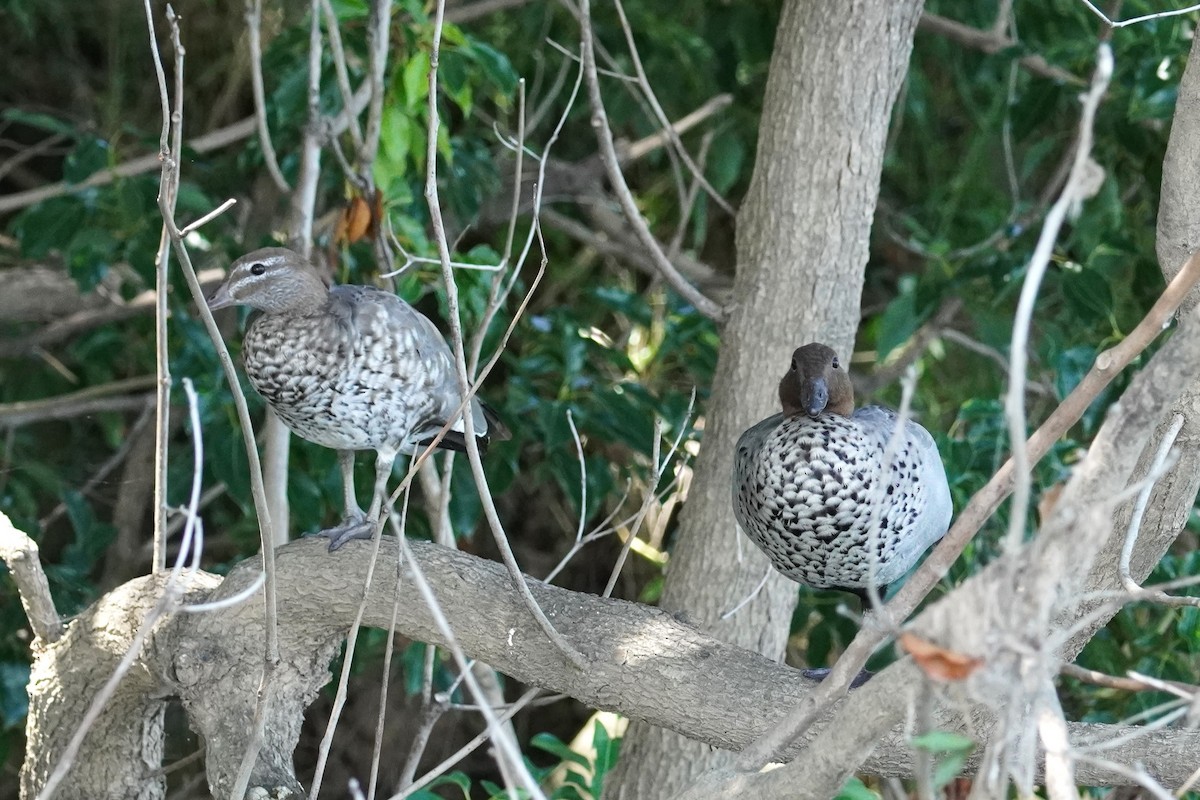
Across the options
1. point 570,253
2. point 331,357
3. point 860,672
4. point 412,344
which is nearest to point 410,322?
point 412,344

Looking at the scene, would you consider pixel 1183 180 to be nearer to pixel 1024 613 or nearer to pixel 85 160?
pixel 1024 613

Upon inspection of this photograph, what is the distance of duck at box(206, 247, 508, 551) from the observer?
203cm

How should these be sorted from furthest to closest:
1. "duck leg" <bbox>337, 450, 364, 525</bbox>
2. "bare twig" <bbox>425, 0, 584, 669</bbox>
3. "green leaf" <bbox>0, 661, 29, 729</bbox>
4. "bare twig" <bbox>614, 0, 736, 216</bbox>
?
"green leaf" <bbox>0, 661, 29, 729</bbox>
"bare twig" <bbox>614, 0, 736, 216</bbox>
"duck leg" <bbox>337, 450, 364, 525</bbox>
"bare twig" <bbox>425, 0, 584, 669</bbox>

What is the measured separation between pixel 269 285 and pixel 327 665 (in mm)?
608

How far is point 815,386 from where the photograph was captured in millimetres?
1970

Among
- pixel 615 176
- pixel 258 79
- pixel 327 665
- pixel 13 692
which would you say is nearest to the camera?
pixel 327 665

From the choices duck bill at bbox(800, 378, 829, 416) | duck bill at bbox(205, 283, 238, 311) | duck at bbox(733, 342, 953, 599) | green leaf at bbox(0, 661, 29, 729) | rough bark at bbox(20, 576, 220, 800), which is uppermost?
duck bill at bbox(205, 283, 238, 311)

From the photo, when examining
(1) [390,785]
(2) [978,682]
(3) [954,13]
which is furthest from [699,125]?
(2) [978,682]

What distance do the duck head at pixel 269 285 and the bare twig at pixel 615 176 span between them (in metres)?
0.59

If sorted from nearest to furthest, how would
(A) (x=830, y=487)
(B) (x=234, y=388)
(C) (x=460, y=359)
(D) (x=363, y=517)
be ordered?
(B) (x=234, y=388) < (C) (x=460, y=359) < (A) (x=830, y=487) < (D) (x=363, y=517)

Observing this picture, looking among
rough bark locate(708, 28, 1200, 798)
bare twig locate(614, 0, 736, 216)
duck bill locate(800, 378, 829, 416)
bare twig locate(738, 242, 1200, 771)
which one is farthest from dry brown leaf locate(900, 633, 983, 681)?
bare twig locate(614, 0, 736, 216)

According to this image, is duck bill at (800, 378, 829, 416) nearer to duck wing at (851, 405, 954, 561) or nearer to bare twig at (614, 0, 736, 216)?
duck wing at (851, 405, 954, 561)

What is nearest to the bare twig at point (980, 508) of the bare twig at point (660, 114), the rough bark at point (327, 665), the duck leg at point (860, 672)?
the rough bark at point (327, 665)

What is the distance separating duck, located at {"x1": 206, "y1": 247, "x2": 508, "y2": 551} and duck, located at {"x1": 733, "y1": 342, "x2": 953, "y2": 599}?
49 centimetres
